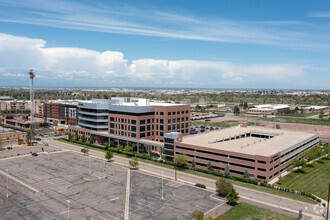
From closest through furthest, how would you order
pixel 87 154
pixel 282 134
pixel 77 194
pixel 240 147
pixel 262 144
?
pixel 77 194
pixel 240 147
pixel 262 144
pixel 87 154
pixel 282 134

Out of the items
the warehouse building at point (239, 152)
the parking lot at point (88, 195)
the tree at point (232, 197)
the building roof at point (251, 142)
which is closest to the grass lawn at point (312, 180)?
the warehouse building at point (239, 152)

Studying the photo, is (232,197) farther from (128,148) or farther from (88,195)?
(128,148)

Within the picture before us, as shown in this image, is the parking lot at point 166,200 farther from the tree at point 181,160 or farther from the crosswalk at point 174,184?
the tree at point 181,160

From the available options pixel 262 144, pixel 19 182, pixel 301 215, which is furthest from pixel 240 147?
pixel 19 182

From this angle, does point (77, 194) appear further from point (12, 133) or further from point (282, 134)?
point (282, 134)

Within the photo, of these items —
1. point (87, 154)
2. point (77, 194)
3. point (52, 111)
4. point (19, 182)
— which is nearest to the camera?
point (77, 194)

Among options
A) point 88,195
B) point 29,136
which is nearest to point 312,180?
point 88,195

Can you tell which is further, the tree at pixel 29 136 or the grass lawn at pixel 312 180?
the tree at pixel 29 136
